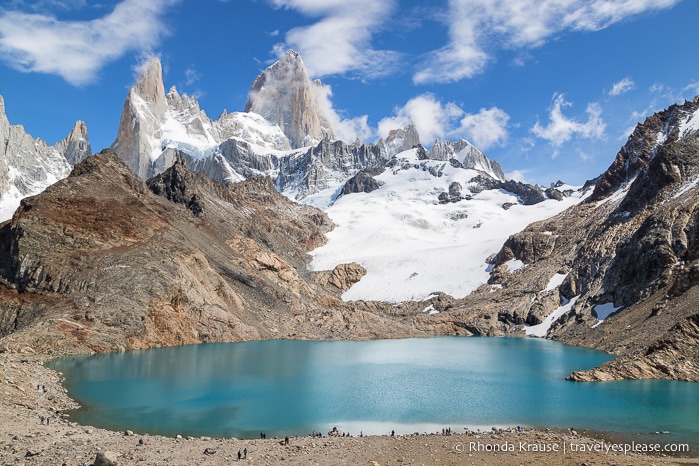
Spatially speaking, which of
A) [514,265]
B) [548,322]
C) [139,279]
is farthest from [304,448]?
[514,265]

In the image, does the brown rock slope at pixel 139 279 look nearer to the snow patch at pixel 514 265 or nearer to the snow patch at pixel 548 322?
the snow patch at pixel 548 322

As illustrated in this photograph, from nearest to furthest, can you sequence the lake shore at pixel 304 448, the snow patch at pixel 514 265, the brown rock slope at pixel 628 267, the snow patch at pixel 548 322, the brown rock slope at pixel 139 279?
1. the lake shore at pixel 304 448
2. the brown rock slope at pixel 628 267
3. the brown rock slope at pixel 139 279
4. the snow patch at pixel 548 322
5. the snow patch at pixel 514 265

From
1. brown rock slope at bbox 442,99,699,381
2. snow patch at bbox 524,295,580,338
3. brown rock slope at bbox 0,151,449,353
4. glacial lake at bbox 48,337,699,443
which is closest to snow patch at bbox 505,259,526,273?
brown rock slope at bbox 442,99,699,381

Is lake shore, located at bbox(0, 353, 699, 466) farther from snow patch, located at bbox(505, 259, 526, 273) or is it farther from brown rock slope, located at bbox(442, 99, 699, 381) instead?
snow patch, located at bbox(505, 259, 526, 273)

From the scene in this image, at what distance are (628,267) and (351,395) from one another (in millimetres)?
66744

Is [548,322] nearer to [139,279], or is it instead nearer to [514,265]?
[514,265]

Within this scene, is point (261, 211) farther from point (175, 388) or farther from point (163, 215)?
point (175, 388)

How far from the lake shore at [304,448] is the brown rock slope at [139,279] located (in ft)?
105

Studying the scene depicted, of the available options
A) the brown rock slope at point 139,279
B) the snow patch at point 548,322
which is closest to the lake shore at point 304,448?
the brown rock slope at point 139,279

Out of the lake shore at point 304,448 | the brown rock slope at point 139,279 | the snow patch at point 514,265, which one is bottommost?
the lake shore at point 304,448

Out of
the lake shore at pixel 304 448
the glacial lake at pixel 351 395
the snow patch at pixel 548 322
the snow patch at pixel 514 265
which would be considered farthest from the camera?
the snow patch at pixel 514 265

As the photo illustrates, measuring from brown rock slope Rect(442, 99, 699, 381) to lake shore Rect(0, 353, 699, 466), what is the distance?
23361mm

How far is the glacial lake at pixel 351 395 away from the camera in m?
33.1

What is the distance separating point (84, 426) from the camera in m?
30.3
